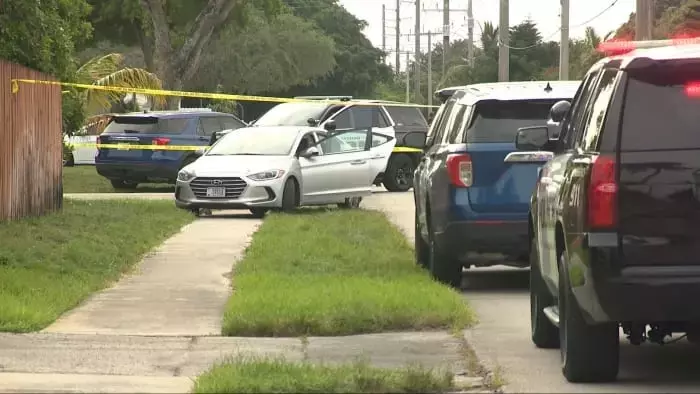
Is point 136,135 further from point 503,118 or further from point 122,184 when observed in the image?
point 503,118

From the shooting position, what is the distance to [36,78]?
17.5 meters

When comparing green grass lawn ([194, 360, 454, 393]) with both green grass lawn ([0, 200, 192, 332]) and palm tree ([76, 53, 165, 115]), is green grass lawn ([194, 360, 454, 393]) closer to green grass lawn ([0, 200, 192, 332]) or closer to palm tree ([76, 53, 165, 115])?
green grass lawn ([0, 200, 192, 332])

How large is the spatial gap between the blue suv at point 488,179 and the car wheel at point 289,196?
8.40 m

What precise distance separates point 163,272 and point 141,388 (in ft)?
19.4

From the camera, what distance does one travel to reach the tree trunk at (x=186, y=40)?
132 feet

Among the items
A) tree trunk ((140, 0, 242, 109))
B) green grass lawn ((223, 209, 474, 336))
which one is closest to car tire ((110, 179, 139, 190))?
tree trunk ((140, 0, 242, 109))

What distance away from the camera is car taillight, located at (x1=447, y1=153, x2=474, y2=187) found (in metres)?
12.2

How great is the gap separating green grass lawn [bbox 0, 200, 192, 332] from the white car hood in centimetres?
90

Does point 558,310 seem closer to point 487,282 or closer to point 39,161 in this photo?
point 487,282

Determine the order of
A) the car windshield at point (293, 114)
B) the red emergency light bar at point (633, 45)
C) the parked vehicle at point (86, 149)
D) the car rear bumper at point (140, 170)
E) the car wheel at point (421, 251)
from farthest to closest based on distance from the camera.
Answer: the parked vehicle at point (86, 149) < the car rear bumper at point (140, 170) < the car windshield at point (293, 114) < the car wheel at point (421, 251) < the red emergency light bar at point (633, 45)

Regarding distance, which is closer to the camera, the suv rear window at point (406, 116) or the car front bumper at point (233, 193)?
the car front bumper at point (233, 193)

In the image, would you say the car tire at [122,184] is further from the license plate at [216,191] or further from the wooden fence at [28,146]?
the wooden fence at [28,146]

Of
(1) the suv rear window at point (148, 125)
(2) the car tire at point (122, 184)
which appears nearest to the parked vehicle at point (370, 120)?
(1) the suv rear window at point (148, 125)

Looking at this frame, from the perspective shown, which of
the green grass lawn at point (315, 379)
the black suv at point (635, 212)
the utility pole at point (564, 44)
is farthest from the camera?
the utility pole at point (564, 44)
